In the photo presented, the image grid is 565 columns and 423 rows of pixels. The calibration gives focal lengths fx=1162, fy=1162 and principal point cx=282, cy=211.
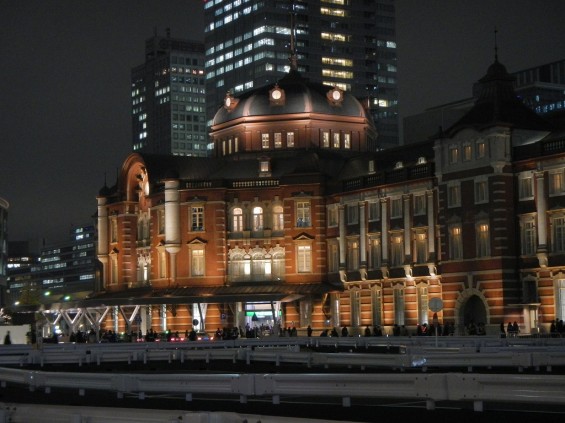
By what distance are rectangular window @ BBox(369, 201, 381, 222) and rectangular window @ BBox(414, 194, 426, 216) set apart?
4995 mm

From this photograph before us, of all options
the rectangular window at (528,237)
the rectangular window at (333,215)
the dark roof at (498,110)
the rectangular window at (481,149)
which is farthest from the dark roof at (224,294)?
the rectangular window at (528,237)

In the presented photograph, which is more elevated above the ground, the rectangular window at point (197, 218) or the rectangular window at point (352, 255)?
the rectangular window at point (197, 218)

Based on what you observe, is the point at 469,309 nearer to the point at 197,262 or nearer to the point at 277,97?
the point at 197,262

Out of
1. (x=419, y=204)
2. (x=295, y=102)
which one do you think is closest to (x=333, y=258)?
(x=419, y=204)

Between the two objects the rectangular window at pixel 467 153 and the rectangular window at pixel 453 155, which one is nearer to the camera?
the rectangular window at pixel 467 153

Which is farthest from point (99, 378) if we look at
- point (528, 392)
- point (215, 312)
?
point (215, 312)

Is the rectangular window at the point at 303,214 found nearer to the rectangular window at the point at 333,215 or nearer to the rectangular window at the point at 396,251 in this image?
the rectangular window at the point at 333,215

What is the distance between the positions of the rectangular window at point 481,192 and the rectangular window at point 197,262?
31339 millimetres

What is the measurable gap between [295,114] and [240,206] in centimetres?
1114

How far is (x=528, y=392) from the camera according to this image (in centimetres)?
1806

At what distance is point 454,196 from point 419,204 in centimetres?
631

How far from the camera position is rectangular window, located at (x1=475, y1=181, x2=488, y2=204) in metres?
76.0

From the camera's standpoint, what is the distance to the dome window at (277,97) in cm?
10688

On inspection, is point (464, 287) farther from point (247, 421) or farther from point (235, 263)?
point (247, 421)
